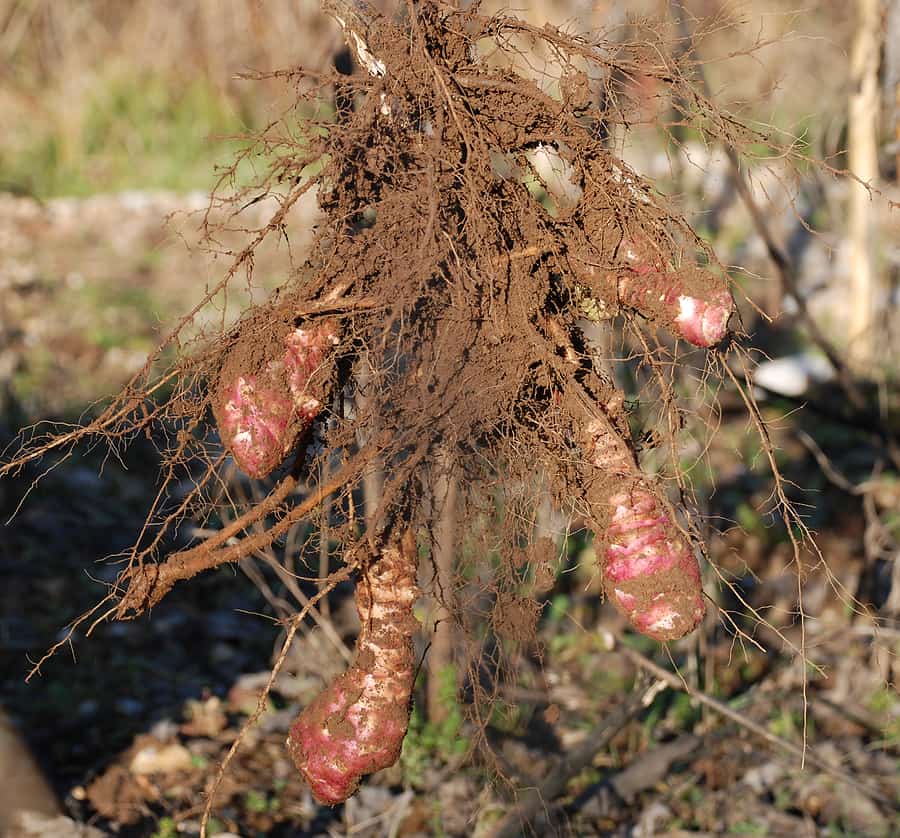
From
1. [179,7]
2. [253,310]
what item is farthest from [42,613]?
[179,7]

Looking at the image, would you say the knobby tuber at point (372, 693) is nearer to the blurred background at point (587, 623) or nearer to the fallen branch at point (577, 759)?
the blurred background at point (587, 623)

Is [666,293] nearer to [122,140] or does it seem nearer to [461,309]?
[461,309]

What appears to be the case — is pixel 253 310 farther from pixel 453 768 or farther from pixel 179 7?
pixel 179 7

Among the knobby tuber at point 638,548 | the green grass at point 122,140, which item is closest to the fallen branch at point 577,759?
the knobby tuber at point 638,548

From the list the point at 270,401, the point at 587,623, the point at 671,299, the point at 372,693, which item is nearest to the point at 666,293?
the point at 671,299

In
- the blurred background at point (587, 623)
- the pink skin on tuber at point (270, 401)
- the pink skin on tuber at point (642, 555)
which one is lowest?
the blurred background at point (587, 623)

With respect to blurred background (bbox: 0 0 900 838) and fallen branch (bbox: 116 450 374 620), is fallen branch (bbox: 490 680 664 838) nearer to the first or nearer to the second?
blurred background (bbox: 0 0 900 838)

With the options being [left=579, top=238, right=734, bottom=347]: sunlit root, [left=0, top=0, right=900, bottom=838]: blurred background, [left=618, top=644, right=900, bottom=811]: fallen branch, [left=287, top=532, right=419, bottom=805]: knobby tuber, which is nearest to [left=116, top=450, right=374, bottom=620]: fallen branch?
[left=287, top=532, right=419, bottom=805]: knobby tuber
